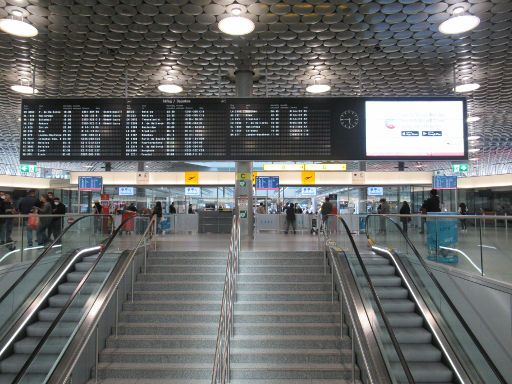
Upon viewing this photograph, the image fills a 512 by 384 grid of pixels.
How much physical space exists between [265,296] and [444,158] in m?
4.30

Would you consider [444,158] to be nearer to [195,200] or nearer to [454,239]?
[454,239]

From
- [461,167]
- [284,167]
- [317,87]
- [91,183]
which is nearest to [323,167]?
[284,167]

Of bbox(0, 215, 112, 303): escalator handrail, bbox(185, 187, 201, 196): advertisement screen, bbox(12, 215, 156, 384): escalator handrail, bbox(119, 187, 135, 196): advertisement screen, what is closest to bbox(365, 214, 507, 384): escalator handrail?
bbox(12, 215, 156, 384): escalator handrail

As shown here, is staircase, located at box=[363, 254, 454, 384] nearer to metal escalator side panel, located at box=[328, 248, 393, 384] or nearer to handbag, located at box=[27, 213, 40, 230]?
metal escalator side panel, located at box=[328, 248, 393, 384]

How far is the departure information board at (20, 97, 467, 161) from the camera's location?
337 inches

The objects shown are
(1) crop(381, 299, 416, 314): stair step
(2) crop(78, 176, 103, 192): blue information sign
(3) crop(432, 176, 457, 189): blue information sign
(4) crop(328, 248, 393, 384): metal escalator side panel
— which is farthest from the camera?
(2) crop(78, 176, 103, 192): blue information sign

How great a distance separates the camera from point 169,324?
7.38 metres

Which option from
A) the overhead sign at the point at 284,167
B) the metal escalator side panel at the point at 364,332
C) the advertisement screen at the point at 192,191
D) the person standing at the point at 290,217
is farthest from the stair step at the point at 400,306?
the advertisement screen at the point at 192,191

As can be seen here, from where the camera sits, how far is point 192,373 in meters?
6.27

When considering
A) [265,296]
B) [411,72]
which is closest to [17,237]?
[265,296]

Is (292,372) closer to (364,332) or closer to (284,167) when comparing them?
(364,332)

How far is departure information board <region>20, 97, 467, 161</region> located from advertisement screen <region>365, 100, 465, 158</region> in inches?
12.0

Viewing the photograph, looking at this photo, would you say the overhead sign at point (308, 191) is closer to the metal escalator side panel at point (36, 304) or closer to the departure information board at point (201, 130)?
the departure information board at point (201, 130)

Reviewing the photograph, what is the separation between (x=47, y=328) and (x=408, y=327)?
18.4 feet
